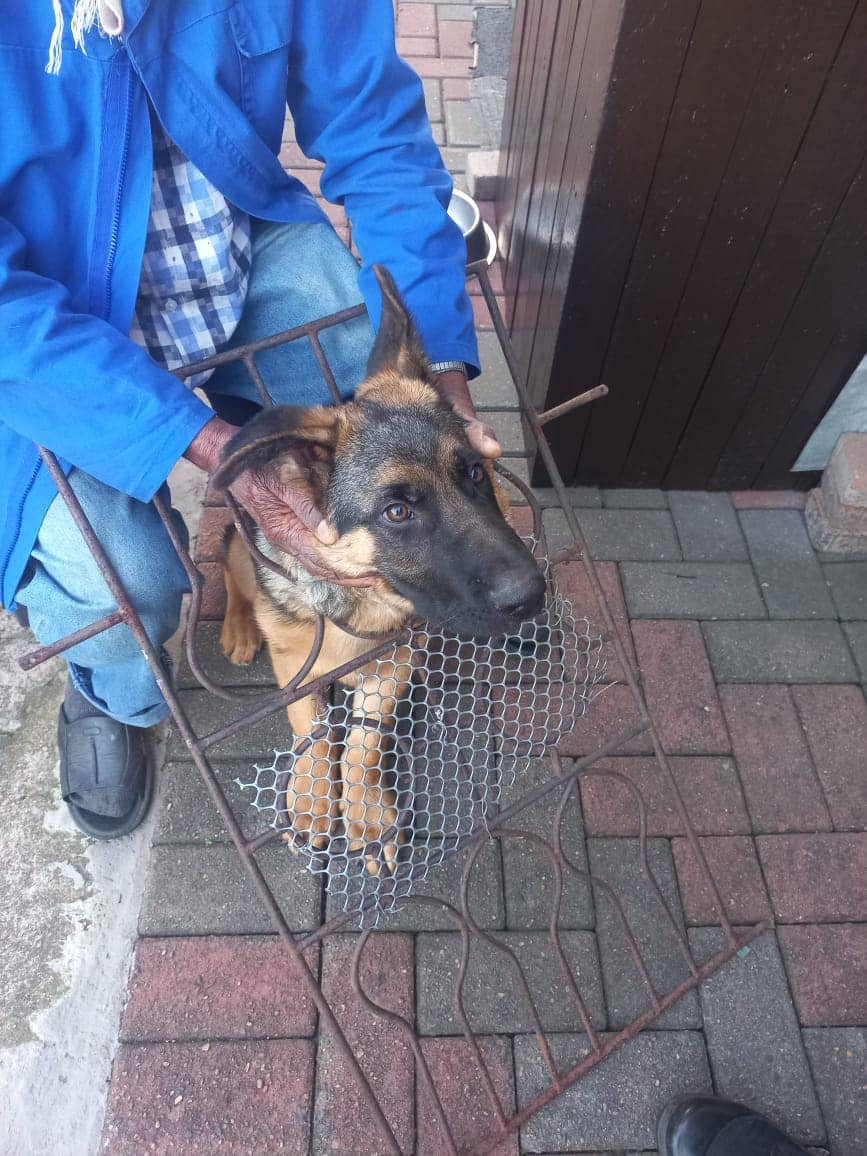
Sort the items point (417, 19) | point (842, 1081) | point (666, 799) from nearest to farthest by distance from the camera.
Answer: point (842, 1081)
point (666, 799)
point (417, 19)

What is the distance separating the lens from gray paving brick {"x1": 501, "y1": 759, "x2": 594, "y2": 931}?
266 cm

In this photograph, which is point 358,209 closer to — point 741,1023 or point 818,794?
point 818,794

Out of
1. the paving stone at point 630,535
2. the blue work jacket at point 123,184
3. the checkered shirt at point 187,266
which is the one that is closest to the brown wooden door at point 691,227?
the paving stone at point 630,535

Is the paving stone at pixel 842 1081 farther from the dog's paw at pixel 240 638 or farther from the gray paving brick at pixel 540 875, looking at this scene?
the dog's paw at pixel 240 638

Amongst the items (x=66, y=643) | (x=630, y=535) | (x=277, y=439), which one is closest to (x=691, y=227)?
(x=630, y=535)

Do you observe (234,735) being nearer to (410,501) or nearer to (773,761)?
(410,501)

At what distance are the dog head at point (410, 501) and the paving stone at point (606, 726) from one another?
1221mm

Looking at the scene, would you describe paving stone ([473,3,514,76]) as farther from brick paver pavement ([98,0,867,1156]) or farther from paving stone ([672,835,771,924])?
paving stone ([672,835,771,924])

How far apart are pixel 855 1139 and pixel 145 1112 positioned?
7.03ft

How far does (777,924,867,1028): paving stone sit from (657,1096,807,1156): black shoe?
42 centimetres

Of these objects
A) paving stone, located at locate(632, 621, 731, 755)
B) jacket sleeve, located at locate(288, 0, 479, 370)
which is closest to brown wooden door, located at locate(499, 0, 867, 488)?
jacket sleeve, located at locate(288, 0, 479, 370)

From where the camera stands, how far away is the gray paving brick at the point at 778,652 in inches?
128

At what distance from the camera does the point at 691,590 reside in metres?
3.47

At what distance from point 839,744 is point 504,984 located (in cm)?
164
